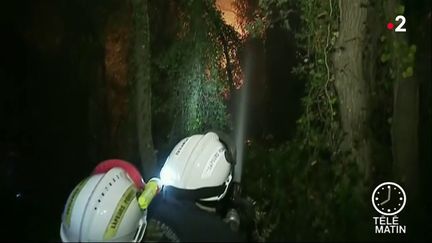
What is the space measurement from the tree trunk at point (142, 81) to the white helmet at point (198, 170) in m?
0.84

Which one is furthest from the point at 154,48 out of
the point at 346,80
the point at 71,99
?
the point at 346,80

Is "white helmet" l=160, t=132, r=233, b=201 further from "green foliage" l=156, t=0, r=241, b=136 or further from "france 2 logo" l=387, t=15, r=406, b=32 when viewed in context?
"france 2 logo" l=387, t=15, r=406, b=32

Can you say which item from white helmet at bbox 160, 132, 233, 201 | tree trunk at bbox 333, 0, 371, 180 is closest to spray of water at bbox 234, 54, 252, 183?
tree trunk at bbox 333, 0, 371, 180

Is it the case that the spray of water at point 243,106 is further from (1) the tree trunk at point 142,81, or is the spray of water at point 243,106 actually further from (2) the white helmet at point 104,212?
(2) the white helmet at point 104,212

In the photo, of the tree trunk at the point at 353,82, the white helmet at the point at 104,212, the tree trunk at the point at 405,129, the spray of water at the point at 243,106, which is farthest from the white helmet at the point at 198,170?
the tree trunk at the point at 405,129

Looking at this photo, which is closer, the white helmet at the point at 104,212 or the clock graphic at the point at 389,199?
the white helmet at the point at 104,212

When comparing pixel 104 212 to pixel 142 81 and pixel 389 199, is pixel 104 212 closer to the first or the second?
pixel 142 81

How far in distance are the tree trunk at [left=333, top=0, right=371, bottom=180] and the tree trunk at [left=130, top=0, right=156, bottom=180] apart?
2.72ft

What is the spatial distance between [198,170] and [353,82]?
1.02 meters

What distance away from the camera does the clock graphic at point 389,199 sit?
2.01 meters

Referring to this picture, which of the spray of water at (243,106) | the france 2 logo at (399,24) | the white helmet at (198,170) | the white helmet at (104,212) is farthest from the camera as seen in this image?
the spray of water at (243,106)

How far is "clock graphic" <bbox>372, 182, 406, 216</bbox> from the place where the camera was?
201cm

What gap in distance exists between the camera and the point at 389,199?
2035 millimetres

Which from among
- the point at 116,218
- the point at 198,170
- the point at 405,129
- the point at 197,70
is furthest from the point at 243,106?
the point at 116,218
